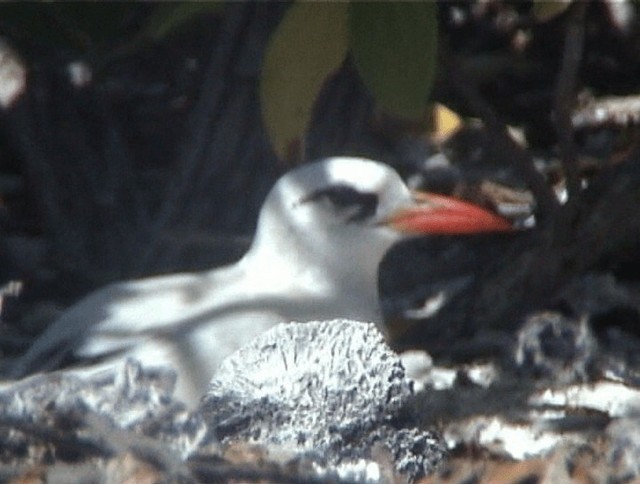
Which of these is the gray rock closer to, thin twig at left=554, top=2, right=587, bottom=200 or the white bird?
the white bird

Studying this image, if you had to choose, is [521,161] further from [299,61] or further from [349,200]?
[299,61]

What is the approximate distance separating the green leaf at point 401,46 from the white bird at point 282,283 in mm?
523

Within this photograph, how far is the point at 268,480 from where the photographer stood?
146 inches

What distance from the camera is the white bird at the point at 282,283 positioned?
5.02 m

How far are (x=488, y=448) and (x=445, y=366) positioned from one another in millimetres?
831

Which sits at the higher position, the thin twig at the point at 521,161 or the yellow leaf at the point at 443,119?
the yellow leaf at the point at 443,119

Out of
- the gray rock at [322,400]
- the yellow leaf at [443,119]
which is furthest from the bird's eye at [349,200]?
the gray rock at [322,400]

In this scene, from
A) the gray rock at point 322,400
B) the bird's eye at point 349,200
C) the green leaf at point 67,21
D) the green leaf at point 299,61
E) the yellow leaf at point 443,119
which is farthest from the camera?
the yellow leaf at point 443,119

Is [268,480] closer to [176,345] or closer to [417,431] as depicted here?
[417,431]

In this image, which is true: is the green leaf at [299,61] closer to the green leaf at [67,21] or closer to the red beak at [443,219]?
the red beak at [443,219]

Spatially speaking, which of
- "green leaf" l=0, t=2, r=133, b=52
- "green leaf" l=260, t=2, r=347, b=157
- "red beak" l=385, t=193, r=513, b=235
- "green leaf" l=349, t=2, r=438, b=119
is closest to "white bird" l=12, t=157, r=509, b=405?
"red beak" l=385, t=193, r=513, b=235

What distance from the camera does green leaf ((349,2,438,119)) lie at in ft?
16.5

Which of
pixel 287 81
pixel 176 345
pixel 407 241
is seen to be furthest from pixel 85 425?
pixel 407 241

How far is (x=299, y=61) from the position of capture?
17.2 ft
